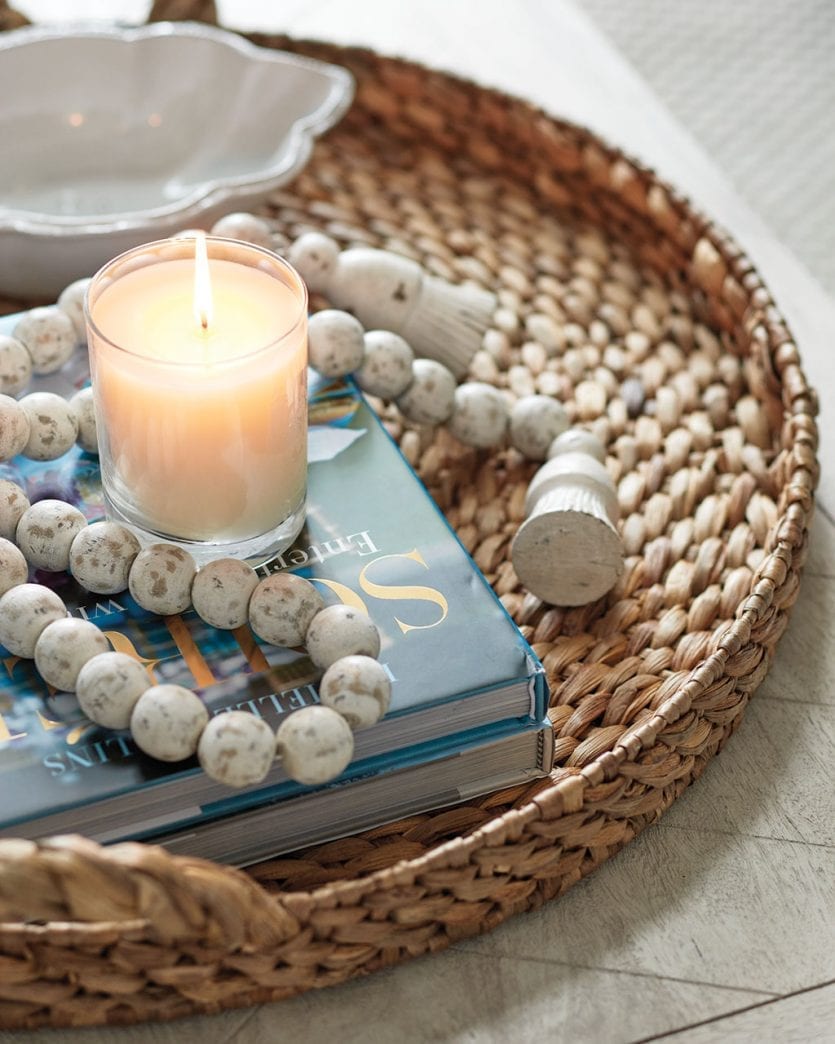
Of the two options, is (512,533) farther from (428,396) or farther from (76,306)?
(76,306)

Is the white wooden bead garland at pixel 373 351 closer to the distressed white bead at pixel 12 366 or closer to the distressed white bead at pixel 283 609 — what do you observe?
the distressed white bead at pixel 12 366

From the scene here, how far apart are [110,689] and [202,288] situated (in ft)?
0.49

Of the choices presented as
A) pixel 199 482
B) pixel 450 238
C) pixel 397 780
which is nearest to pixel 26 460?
pixel 199 482

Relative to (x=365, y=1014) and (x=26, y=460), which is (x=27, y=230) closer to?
(x=26, y=460)

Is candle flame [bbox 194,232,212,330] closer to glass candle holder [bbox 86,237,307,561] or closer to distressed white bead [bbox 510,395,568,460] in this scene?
glass candle holder [bbox 86,237,307,561]

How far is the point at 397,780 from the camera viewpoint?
0.49 metres

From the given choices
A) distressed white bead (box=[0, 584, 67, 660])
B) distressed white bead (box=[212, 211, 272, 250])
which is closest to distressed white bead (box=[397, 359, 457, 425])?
distressed white bead (box=[212, 211, 272, 250])

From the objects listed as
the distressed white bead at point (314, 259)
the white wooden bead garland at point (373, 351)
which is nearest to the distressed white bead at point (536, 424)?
the white wooden bead garland at point (373, 351)

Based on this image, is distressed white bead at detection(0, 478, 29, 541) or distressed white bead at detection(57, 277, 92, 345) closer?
distressed white bead at detection(0, 478, 29, 541)

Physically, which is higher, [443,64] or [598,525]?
[598,525]

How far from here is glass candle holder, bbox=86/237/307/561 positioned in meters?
0.48

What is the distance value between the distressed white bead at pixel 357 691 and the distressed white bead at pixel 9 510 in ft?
0.47

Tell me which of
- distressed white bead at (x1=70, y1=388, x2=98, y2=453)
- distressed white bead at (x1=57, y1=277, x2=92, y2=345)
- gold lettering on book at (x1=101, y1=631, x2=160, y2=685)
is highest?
gold lettering on book at (x1=101, y1=631, x2=160, y2=685)

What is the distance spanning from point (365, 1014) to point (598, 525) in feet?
0.68
